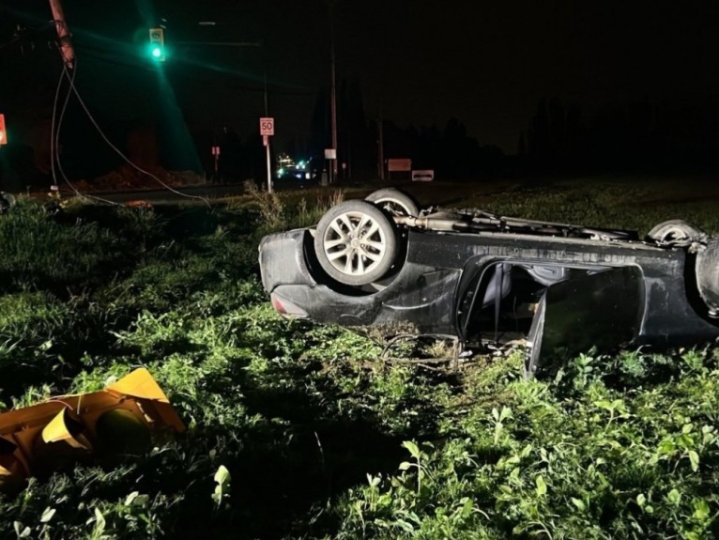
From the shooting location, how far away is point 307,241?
215 inches

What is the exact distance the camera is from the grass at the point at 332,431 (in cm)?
283

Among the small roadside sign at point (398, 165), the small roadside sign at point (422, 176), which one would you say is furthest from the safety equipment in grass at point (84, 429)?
the small roadside sign at point (398, 165)

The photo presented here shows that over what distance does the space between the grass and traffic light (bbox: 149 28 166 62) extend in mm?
9254

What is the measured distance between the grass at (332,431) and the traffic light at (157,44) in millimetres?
9254

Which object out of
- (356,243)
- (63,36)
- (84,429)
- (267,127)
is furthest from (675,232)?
(267,127)

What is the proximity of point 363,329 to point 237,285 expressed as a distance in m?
2.50

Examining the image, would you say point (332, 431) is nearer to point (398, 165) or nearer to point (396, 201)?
point (396, 201)

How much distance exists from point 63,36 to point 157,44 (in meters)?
4.05

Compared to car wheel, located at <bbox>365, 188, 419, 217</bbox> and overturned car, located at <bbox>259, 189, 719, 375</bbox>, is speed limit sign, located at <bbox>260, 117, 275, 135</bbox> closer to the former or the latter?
car wheel, located at <bbox>365, 188, 419, 217</bbox>

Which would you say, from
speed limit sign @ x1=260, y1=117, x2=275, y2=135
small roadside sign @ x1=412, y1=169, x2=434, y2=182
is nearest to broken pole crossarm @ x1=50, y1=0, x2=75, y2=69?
speed limit sign @ x1=260, y1=117, x2=275, y2=135

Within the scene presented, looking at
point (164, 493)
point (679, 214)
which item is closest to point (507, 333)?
point (164, 493)

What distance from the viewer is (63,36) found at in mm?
11500

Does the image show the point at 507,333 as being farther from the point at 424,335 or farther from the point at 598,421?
the point at 598,421

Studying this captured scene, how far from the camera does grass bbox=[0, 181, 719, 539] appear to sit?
2830mm
